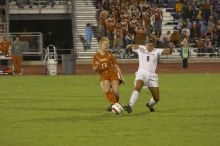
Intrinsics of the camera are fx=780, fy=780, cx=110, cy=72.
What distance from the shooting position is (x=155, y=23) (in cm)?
4556

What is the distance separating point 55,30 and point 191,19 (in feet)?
30.0

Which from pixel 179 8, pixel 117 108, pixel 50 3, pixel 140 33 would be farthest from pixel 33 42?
pixel 117 108

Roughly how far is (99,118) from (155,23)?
28.0 m

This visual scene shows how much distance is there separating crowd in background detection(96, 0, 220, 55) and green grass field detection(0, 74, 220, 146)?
15.0 meters

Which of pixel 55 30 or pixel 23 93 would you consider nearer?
pixel 23 93

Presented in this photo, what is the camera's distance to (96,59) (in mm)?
19141

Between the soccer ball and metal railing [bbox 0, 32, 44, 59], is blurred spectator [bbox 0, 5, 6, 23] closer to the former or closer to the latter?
metal railing [bbox 0, 32, 44, 59]

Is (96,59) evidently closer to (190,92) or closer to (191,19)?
(190,92)

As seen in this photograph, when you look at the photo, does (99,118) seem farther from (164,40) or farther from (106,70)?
(164,40)

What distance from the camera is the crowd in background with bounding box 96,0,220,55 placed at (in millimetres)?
44344

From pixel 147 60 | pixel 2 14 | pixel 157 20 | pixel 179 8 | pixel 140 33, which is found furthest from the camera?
pixel 179 8

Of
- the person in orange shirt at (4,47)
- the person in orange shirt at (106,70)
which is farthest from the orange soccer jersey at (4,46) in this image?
the person in orange shirt at (106,70)

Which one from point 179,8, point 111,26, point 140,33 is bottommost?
point 140,33

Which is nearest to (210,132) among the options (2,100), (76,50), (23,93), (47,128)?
(47,128)
